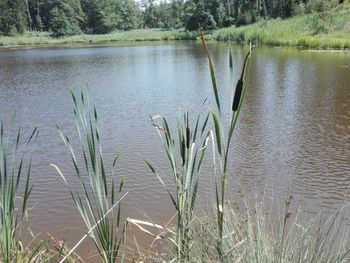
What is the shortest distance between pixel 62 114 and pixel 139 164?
434 cm

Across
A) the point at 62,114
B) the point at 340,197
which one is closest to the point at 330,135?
the point at 340,197

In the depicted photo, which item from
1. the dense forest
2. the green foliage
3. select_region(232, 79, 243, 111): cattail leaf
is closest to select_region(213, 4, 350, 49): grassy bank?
the dense forest

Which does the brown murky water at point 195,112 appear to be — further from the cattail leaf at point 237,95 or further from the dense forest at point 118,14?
the dense forest at point 118,14

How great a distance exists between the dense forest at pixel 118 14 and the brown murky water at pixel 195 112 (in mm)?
24808

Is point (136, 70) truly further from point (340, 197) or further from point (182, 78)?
point (340, 197)

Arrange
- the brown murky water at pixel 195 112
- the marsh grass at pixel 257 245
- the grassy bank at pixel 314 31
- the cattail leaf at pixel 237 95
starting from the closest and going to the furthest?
the cattail leaf at pixel 237 95, the marsh grass at pixel 257 245, the brown murky water at pixel 195 112, the grassy bank at pixel 314 31

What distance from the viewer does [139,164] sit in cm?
635

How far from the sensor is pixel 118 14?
72.8 meters

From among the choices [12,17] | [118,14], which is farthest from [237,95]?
[118,14]

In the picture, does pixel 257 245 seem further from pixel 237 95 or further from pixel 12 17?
pixel 12 17

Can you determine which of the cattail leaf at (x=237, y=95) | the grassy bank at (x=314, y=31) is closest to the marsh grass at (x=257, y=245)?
the cattail leaf at (x=237, y=95)

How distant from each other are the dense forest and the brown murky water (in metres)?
24.8

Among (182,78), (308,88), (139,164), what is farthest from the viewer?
(182,78)

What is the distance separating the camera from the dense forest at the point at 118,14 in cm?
4592
